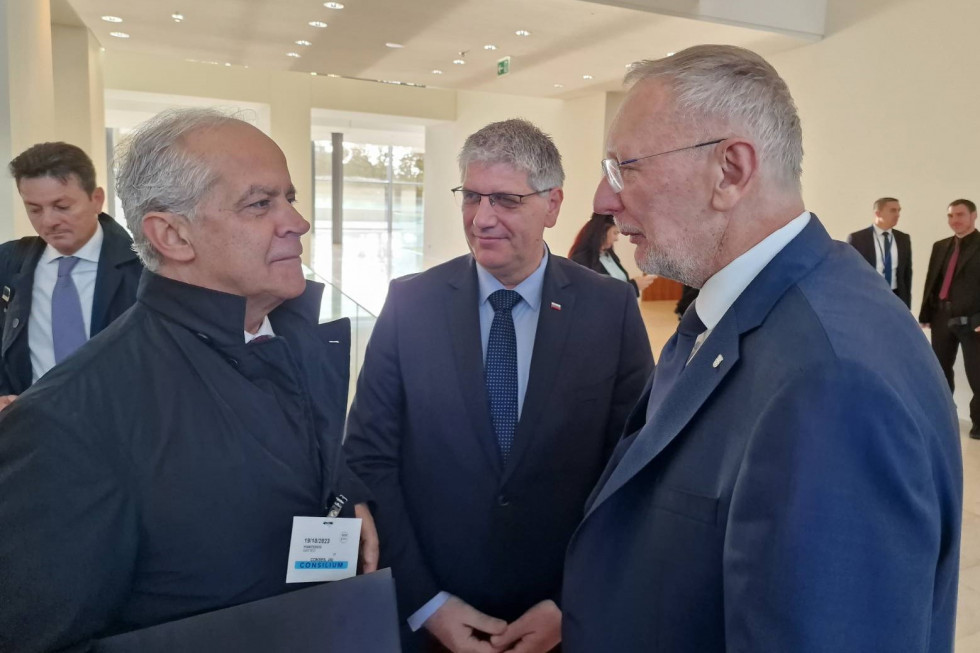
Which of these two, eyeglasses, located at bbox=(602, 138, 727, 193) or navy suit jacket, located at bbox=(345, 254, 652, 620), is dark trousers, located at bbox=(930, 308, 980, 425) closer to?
navy suit jacket, located at bbox=(345, 254, 652, 620)

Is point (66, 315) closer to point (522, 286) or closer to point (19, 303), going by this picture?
point (19, 303)

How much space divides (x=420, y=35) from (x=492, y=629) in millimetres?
8651

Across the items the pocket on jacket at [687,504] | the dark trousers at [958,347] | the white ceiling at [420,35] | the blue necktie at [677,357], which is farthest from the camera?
the white ceiling at [420,35]

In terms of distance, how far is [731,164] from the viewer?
953 mm

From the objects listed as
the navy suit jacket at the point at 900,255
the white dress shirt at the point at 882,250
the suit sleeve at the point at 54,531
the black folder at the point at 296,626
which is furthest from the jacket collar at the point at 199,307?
the white dress shirt at the point at 882,250

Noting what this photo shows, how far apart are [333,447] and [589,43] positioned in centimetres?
852

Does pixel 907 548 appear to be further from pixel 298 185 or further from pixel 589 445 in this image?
pixel 298 185

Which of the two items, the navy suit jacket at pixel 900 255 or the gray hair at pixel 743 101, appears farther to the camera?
the navy suit jacket at pixel 900 255

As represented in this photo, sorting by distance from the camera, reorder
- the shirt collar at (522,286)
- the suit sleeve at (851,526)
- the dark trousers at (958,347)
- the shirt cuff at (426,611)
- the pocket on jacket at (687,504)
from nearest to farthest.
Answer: the suit sleeve at (851,526) < the pocket on jacket at (687,504) < the shirt cuff at (426,611) < the shirt collar at (522,286) < the dark trousers at (958,347)

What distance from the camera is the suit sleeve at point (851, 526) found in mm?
701

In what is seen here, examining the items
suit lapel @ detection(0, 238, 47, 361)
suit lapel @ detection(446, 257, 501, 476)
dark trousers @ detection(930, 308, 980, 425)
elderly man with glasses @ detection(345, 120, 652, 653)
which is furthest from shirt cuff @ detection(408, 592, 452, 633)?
dark trousers @ detection(930, 308, 980, 425)

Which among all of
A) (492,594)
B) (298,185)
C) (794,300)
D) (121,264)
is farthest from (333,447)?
(298,185)

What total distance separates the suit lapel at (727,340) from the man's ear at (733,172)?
4.1 inches

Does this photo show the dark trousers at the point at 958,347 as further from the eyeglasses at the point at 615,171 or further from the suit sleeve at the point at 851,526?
the suit sleeve at the point at 851,526
